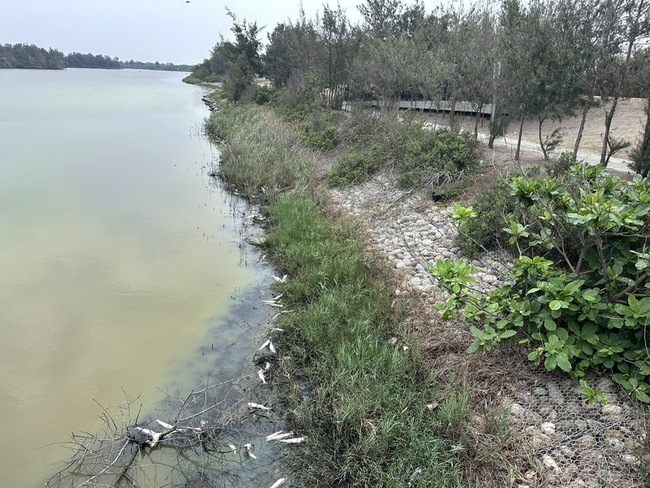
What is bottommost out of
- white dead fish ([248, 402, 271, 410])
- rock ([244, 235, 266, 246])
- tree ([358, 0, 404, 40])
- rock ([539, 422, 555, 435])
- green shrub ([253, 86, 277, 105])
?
white dead fish ([248, 402, 271, 410])

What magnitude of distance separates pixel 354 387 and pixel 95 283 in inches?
197

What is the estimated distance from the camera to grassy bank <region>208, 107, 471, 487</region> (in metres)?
3.62

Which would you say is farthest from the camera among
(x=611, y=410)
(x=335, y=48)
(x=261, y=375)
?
(x=335, y=48)

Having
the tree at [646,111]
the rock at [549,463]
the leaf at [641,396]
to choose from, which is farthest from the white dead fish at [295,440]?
the tree at [646,111]

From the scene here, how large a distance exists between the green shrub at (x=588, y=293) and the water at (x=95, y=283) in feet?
12.5

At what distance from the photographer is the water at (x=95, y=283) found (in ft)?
15.2

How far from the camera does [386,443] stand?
3.72 metres

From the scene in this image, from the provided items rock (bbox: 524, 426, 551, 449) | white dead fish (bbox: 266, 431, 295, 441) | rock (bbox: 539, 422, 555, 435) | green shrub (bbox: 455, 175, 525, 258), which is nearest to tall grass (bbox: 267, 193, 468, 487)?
white dead fish (bbox: 266, 431, 295, 441)

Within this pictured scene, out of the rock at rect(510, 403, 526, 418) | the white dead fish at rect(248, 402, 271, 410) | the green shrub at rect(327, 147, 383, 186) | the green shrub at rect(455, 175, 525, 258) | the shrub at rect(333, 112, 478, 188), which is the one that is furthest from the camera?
the green shrub at rect(327, 147, 383, 186)

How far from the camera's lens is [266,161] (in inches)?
506

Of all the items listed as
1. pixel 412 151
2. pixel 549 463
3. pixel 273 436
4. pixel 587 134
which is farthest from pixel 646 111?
pixel 273 436

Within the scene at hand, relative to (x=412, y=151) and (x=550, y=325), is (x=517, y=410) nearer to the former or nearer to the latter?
(x=550, y=325)

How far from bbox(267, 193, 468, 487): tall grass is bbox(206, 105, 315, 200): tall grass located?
496 centimetres

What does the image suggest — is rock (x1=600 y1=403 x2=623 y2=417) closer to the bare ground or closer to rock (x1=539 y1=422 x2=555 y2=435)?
the bare ground
